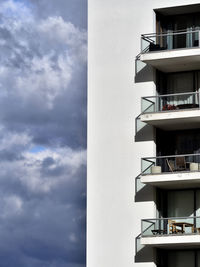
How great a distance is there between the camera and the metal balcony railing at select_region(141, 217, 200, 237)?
124 ft

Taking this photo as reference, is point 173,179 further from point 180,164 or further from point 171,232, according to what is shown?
point 171,232

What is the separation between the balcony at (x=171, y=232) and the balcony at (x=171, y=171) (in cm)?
175

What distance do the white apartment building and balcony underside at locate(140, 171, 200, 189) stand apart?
46mm

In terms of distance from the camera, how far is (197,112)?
38719mm

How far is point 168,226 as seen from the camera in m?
38.0

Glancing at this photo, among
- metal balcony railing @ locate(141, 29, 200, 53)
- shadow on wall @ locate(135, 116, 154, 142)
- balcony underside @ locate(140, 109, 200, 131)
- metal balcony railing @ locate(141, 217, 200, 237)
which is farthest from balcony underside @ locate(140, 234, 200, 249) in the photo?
metal balcony railing @ locate(141, 29, 200, 53)

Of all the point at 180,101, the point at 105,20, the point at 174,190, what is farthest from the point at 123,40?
the point at 174,190

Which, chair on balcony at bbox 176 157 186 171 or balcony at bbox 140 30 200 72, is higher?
balcony at bbox 140 30 200 72

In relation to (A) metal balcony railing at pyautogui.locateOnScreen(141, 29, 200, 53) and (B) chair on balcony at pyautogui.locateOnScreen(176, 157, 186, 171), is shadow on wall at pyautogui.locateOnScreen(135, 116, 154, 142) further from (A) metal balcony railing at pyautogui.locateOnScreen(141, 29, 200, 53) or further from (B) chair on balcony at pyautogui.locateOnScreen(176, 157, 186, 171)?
(A) metal balcony railing at pyautogui.locateOnScreen(141, 29, 200, 53)

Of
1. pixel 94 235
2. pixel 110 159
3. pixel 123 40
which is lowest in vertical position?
pixel 94 235

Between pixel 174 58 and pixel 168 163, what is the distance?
16.4ft

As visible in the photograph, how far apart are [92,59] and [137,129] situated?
14.6 ft

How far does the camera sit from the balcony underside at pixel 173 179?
37.9 meters

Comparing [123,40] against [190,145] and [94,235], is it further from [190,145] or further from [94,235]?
[94,235]
